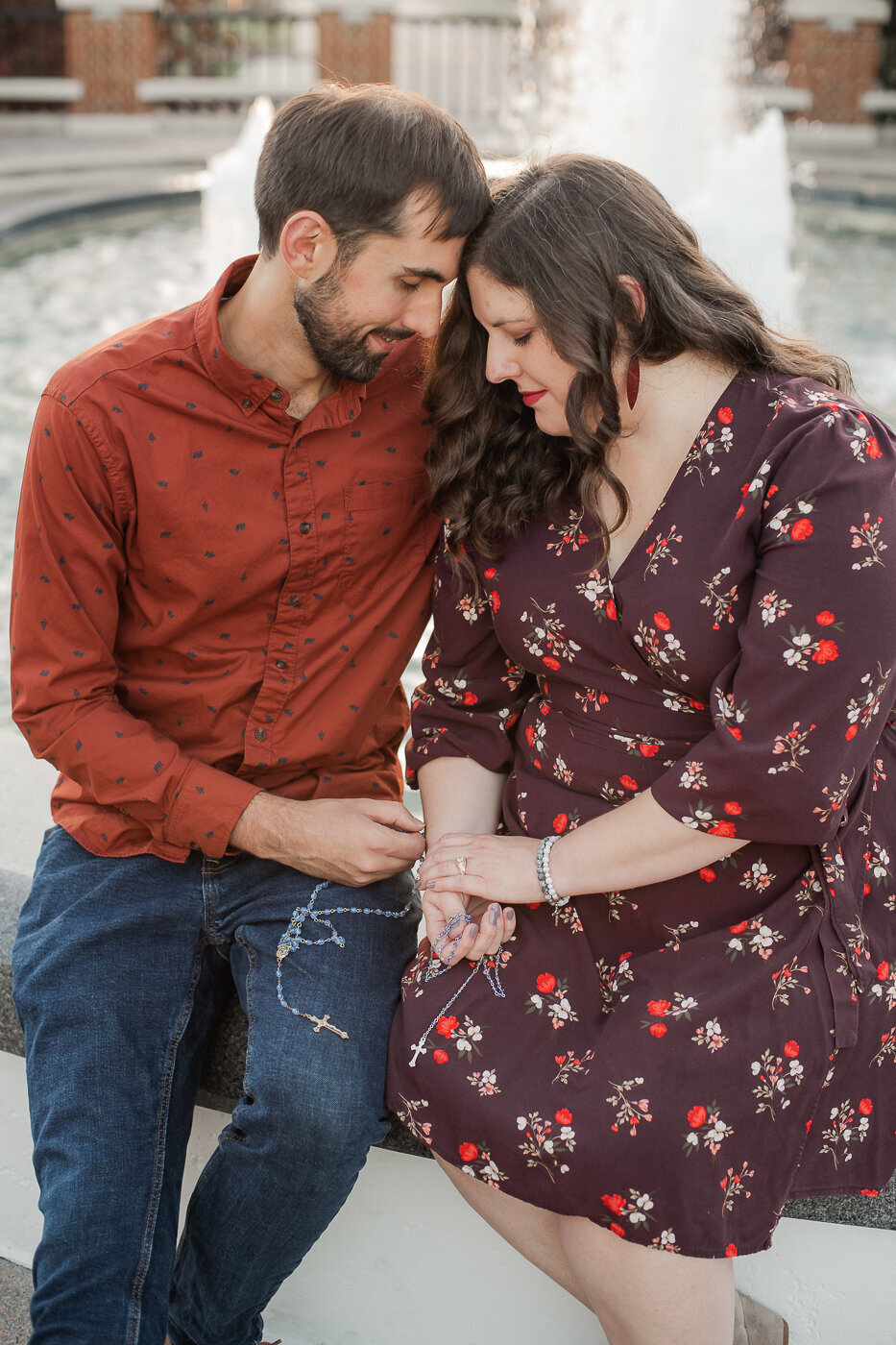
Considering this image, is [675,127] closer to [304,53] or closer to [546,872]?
[304,53]

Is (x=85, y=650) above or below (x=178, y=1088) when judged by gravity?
above

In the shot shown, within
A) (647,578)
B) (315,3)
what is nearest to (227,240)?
(647,578)

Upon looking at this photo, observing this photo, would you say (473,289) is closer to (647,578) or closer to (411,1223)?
(647,578)

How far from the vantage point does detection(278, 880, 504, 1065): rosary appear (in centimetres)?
176

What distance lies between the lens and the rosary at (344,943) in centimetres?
176

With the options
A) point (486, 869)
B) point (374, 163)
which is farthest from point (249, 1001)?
point (374, 163)

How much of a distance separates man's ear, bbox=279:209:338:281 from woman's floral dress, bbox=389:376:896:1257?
51 cm

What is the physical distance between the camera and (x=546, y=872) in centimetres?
179

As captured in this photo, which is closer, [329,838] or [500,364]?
[500,364]

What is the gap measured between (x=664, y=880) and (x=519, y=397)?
712mm

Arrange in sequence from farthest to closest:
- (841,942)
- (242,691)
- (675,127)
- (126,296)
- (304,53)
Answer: (304,53) → (675,127) → (126,296) → (242,691) → (841,942)

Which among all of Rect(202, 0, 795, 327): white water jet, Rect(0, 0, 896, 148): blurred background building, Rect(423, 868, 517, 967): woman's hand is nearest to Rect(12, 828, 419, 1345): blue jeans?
Rect(423, 868, 517, 967): woman's hand

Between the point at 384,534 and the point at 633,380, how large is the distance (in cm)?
47

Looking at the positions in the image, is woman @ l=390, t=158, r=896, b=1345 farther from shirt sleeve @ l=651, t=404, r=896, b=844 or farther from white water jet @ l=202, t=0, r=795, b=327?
white water jet @ l=202, t=0, r=795, b=327
